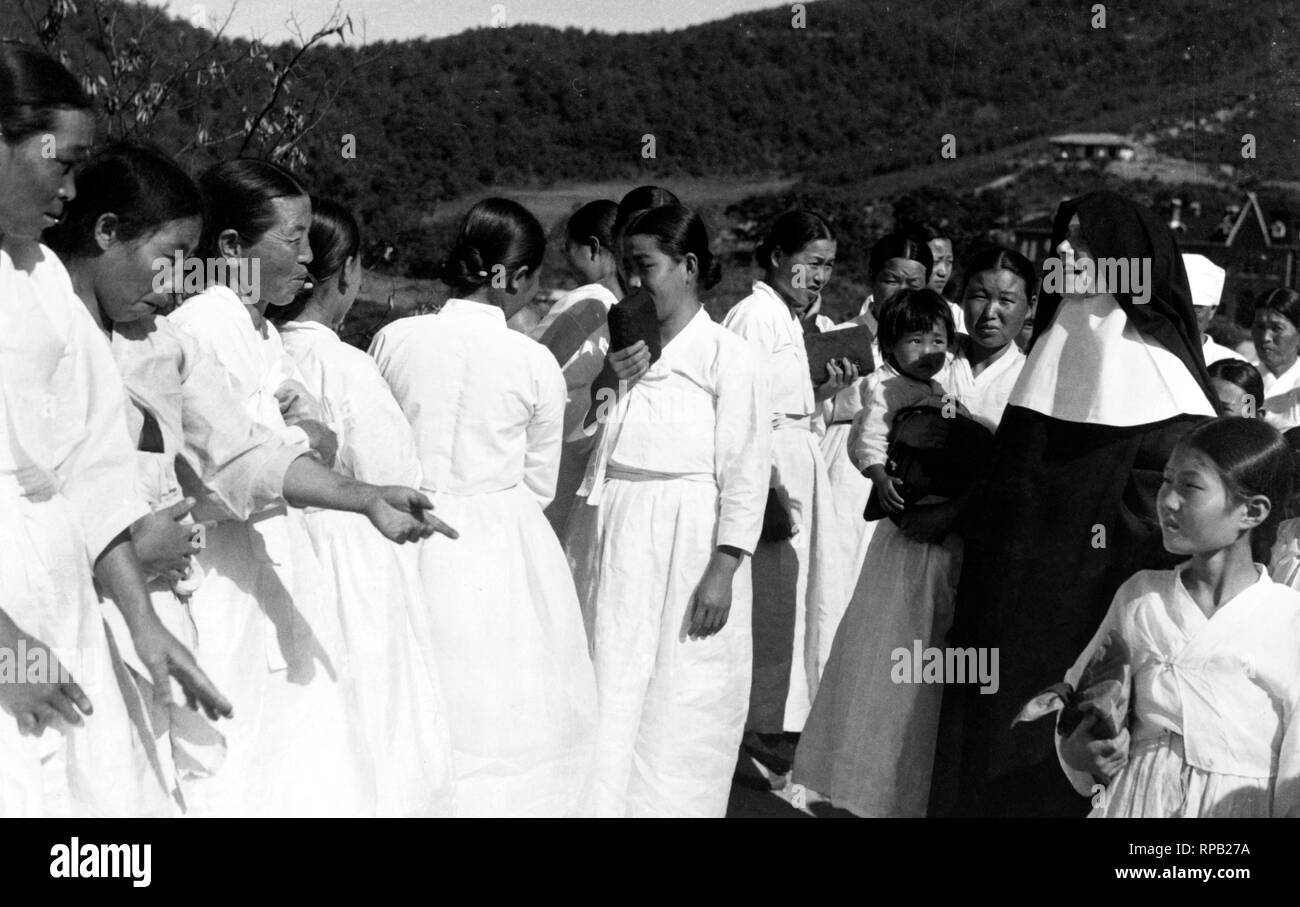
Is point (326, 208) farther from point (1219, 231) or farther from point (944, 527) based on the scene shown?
point (1219, 231)

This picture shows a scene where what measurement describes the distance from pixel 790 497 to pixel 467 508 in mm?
1834

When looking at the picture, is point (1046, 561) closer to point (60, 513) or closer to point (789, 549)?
point (789, 549)

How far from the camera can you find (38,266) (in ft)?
8.64

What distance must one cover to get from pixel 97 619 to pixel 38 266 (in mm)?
614

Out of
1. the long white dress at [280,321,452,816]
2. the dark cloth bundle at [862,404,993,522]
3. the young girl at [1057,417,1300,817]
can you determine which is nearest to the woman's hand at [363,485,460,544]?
the long white dress at [280,321,452,816]

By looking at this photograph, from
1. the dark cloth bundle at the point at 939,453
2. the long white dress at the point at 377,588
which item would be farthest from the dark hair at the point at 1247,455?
the long white dress at the point at 377,588

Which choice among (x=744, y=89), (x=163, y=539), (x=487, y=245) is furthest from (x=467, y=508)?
(x=744, y=89)

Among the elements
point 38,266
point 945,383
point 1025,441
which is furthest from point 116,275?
point 945,383

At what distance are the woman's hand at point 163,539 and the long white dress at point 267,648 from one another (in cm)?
27

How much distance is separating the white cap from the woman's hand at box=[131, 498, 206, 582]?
12.3 feet

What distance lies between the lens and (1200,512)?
3137 mm

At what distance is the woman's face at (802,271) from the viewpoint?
219 inches

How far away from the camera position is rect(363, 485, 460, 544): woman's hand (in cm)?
281

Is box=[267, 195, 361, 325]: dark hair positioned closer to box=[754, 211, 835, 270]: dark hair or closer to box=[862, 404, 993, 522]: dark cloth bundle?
box=[862, 404, 993, 522]: dark cloth bundle
